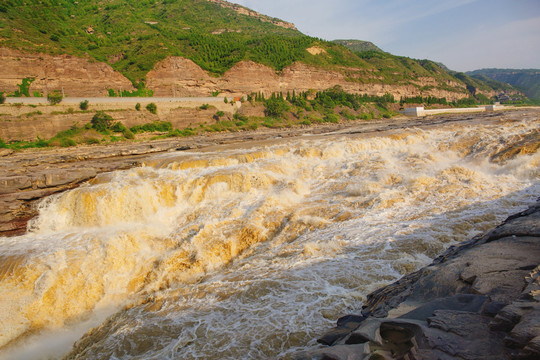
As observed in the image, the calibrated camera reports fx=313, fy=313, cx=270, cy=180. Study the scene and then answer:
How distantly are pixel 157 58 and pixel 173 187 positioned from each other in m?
40.2

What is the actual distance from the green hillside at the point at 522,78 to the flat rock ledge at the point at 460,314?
14407cm

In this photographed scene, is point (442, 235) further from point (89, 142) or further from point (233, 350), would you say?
point (89, 142)

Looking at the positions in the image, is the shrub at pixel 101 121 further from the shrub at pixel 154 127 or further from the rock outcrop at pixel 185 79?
the rock outcrop at pixel 185 79

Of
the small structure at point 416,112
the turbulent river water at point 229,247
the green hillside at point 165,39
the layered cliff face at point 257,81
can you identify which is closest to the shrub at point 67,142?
the turbulent river water at point 229,247

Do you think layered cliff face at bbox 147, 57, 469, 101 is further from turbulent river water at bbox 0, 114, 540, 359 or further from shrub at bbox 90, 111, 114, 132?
turbulent river water at bbox 0, 114, 540, 359

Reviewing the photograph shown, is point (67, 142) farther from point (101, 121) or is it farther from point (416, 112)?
point (416, 112)

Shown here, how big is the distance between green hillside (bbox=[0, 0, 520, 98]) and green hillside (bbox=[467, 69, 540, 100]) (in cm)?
5308

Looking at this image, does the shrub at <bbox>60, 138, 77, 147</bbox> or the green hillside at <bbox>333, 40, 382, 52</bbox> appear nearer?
the shrub at <bbox>60, 138, 77, 147</bbox>

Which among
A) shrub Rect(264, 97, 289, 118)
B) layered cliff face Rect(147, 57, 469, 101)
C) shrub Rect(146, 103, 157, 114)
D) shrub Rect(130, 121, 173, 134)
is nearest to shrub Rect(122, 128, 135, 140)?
shrub Rect(130, 121, 173, 134)

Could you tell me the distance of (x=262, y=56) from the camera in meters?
61.4

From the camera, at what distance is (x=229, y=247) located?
8391 mm

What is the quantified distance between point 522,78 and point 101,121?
649ft

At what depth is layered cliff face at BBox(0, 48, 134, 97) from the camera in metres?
31.2

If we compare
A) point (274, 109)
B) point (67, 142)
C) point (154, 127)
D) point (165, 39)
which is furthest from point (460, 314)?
point (165, 39)
